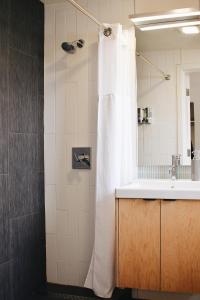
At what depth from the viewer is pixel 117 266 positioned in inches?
91.2

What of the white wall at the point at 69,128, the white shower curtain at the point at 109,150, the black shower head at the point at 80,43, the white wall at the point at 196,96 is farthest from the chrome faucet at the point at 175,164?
the black shower head at the point at 80,43

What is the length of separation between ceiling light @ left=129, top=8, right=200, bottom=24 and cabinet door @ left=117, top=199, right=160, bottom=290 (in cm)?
123

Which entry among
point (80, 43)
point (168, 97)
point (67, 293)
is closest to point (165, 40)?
point (168, 97)

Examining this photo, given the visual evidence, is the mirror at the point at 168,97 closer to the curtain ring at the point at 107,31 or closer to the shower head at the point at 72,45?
the curtain ring at the point at 107,31

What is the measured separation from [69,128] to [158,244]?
1.12 m

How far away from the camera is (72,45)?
2754 mm

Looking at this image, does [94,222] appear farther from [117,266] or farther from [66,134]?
[66,134]

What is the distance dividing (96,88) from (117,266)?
1.29 m

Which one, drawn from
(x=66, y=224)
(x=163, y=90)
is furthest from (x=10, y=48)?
(x=66, y=224)

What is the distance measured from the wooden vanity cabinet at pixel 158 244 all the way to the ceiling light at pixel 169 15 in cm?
123

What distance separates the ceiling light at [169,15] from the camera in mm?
2387

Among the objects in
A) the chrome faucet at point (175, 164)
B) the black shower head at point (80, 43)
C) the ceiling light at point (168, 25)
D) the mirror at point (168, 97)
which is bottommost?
the chrome faucet at point (175, 164)

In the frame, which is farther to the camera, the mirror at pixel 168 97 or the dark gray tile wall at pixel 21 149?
the mirror at pixel 168 97

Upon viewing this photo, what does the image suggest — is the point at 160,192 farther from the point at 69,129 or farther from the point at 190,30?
the point at 190,30
